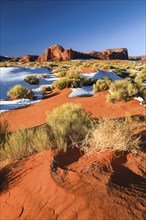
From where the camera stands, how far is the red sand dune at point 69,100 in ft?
41.8

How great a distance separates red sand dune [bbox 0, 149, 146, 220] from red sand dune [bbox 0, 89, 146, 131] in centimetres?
634

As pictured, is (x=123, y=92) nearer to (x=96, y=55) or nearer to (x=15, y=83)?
(x=15, y=83)

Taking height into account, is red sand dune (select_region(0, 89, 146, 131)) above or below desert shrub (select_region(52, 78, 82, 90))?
below

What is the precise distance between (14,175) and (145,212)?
278 cm

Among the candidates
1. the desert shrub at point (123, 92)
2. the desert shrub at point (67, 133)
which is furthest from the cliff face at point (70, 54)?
the desert shrub at point (67, 133)

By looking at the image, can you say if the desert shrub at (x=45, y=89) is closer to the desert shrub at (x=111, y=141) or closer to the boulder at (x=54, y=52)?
the desert shrub at (x=111, y=141)

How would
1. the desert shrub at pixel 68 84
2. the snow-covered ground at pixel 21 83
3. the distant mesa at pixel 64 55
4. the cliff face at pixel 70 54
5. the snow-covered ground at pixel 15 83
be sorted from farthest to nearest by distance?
the distant mesa at pixel 64 55 → the cliff face at pixel 70 54 → the desert shrub at pixel 68 84 → the snow-covered ground at pixel 21 83 → the snow-covered ground at pixel 15 83

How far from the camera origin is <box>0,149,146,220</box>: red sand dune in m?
3.93

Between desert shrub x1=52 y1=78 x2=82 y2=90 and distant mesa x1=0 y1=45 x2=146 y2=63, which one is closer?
desert shrub x1=52 y1=78 x2=82 y2=90

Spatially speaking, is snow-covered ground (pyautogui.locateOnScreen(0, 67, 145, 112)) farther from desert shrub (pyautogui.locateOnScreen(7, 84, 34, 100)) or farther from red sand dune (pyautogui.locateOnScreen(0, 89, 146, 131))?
red sand dune (pyautogui.locateOnScreen(0, 89, 146, 131))

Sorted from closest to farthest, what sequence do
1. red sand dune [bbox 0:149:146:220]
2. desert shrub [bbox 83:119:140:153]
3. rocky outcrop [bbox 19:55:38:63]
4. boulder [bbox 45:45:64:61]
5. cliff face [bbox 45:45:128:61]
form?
red sand dune [bbox 0:149:146:220]
desert shrub [bbox 83:119:140:153]
cliff face [bbox 45:45:128:61]
boulder [bbox 45:45:64:61]
rocky outcrop [bbox 19:55:38:63]

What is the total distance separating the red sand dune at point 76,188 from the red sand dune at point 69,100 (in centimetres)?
634

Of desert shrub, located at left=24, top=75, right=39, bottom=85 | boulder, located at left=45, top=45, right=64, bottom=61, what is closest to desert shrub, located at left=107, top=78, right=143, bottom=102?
desert shrub, located at left=24, top=75, right=39, bottom=85

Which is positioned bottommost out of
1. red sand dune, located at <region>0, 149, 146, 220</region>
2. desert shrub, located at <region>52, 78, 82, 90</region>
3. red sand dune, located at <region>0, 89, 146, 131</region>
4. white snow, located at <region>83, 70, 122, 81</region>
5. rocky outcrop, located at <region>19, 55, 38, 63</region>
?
red sand dune, located at <region>0, 89, 146, 131</region>
